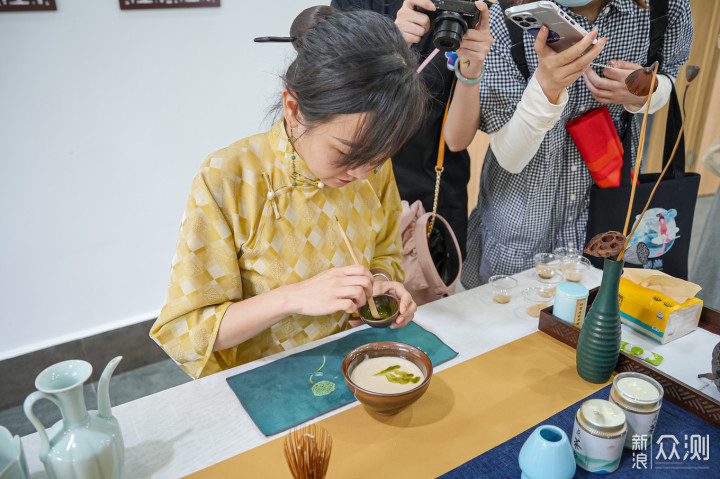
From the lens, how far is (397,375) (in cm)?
96

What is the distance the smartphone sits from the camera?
1.23m

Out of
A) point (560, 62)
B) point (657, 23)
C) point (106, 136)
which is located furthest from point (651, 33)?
point (106, 136)

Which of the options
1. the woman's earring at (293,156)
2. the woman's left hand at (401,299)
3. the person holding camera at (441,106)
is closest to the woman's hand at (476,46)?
the person holding camera at (441,106)

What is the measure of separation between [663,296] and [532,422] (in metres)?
0.53

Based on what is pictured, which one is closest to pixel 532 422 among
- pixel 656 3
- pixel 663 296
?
pixel 663 296

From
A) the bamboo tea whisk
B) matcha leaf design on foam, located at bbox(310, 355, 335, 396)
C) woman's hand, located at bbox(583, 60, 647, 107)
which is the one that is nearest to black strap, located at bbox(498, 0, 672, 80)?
woman's hand, located at bbox(583, 60, 647, 107)

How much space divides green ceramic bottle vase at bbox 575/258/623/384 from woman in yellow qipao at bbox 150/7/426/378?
0.39 meters

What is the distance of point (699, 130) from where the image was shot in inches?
191

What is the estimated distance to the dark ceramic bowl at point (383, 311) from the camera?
1094mm

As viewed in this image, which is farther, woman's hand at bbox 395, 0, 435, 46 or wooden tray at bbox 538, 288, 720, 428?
woman's hand at bbox 395, 0, 435, 46

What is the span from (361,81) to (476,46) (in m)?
0.58

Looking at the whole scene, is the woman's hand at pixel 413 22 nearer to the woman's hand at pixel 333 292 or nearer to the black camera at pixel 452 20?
the black camera at pixel 452 20

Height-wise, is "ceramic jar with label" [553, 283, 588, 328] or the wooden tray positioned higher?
"ceramic jar with label" [553, 283, 588, 328]

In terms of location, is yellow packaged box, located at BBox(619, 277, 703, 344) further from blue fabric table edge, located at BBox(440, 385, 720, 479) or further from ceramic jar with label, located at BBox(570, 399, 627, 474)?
ceramic jar with label, located at BBox(570, 399, 627, 474)
